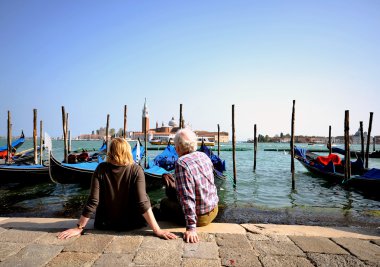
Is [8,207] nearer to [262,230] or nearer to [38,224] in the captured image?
[38,224]

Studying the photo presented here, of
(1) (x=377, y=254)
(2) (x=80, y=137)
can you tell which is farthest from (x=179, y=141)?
(2) (x=80, y=137)

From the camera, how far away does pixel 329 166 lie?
1148cm

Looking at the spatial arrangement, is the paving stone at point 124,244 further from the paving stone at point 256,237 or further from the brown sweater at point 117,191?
the paving stone at point 256,237

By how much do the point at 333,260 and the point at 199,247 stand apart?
1.03m

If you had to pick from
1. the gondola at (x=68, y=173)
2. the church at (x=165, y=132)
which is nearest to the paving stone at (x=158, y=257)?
the gondola at (x=68, y=173)

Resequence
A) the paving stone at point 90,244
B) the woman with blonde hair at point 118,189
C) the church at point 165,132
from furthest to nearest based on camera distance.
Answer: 1. the church at point 165,132
2. the woman with blonde hair at point 118,189
3. the paving stone at point 90,244

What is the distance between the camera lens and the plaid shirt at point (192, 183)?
7.67ft

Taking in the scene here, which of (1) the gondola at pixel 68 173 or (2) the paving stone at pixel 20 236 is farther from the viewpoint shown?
(1) the gondola at pixel 68 173

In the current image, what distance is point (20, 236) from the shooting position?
2426mm

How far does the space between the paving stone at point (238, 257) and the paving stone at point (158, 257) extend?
0.35 meters

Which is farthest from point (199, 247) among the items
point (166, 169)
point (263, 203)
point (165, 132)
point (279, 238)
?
point (165, 132)

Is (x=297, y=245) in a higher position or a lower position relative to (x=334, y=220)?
higher

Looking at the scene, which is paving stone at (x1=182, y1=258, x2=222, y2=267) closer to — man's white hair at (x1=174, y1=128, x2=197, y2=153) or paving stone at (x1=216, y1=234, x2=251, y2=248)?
paving stone at (x1=216, y1=234, x2=251, y2=248)

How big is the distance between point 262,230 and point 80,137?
177 m
